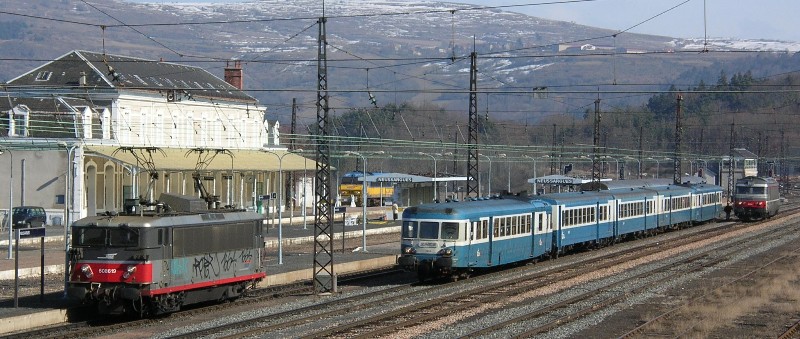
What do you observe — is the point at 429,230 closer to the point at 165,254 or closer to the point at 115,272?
the point at 165,254

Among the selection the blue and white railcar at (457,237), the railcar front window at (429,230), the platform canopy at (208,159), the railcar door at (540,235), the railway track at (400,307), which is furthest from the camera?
the platform canopy at (208,159)

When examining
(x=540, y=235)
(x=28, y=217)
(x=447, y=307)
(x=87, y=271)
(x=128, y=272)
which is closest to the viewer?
(x=128, y=272)

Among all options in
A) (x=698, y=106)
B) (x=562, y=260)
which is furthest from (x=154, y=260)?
(x=698, y=106)

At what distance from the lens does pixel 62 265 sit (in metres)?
39.8

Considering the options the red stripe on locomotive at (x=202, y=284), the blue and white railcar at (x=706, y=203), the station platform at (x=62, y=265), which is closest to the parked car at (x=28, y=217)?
the station platform at (x=62, y=265)

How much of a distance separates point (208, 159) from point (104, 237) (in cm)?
4009

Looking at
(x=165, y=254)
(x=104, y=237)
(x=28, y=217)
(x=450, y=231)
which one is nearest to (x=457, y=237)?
(x=450, y=231)

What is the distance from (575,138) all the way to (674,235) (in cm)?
8570

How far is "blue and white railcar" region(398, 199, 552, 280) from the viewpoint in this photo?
3450 cm

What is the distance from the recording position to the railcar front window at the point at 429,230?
34.8 meters

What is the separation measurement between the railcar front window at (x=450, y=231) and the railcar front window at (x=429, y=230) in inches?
10.0

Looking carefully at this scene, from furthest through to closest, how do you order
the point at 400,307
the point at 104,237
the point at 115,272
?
1. the point at 400,307
2. the point at 104,237
3. the point at 115,272

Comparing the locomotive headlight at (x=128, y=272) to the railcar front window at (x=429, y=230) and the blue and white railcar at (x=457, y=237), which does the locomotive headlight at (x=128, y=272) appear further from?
the railcar front window at (x=429, y=230)

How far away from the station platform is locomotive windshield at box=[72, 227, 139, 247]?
5.54 feet
